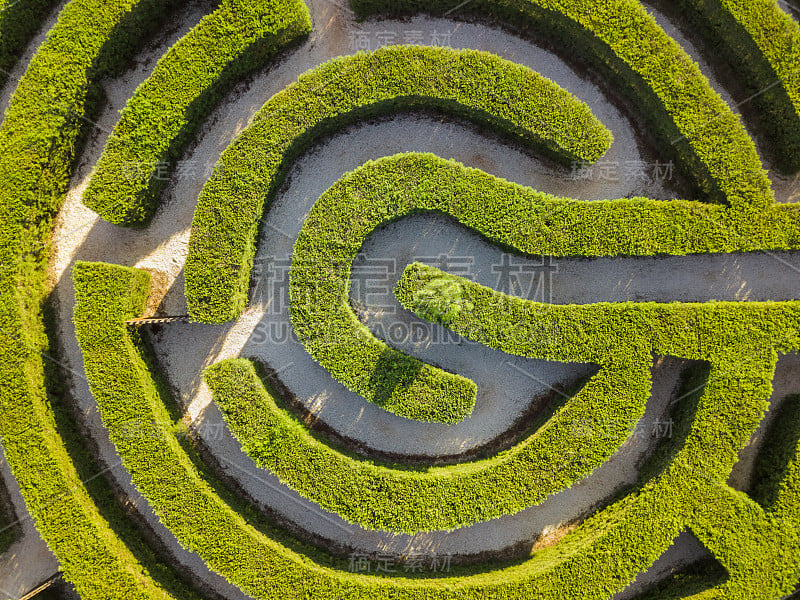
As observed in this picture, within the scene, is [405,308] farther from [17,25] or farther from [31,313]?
[17,25]

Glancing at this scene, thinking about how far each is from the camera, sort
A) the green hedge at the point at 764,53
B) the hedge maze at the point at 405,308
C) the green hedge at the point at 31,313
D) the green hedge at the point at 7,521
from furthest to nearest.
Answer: the green hedge at the point at 7,521
the green hedge at the point at 764,53
the hedge maze at the point at 405,308
the green hedge at the point at 31,313

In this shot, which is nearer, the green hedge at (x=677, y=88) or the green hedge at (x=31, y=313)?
the green hedge at (x=31, y=313)

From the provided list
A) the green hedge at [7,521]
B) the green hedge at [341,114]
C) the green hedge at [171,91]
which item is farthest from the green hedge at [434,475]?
the green hedge at [7,521]

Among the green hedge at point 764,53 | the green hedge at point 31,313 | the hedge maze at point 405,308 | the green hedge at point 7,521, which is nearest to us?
the green hedge at point 31,313

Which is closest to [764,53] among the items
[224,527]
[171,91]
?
[171,91]

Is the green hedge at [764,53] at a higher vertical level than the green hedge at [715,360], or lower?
higher

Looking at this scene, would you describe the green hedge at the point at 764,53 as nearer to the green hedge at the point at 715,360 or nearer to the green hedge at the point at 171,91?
the green hedge at the point at 715,360
